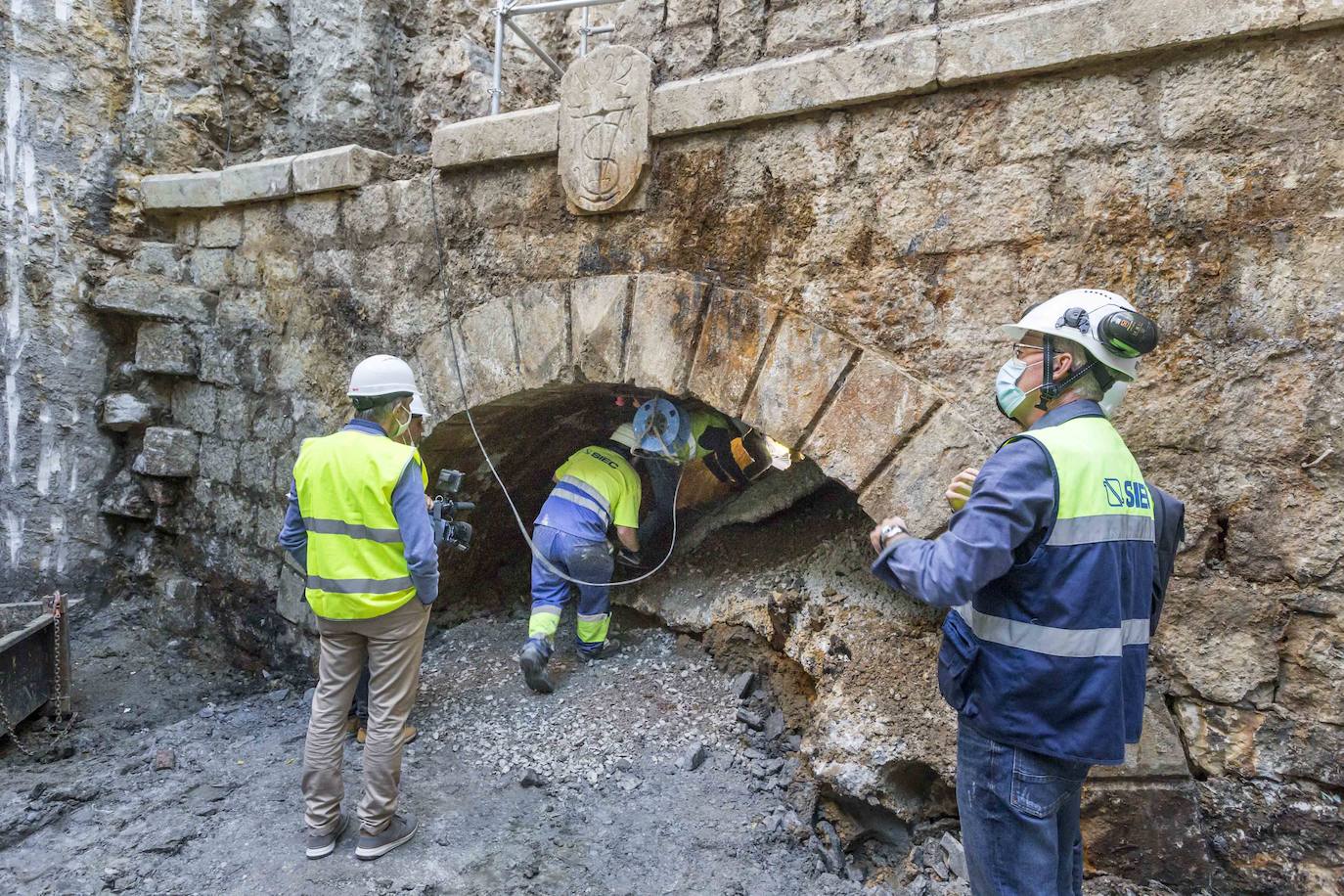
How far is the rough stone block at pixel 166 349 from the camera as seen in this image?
4547 mm

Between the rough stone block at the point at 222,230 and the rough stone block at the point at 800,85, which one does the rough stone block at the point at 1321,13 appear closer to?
the rough stone block at the point at 800,85

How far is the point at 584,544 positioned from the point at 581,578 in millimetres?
161

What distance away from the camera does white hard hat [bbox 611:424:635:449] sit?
4.05m

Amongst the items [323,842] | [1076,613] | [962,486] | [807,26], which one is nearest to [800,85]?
[807,26]

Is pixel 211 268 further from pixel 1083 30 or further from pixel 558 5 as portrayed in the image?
pixel 1083 30

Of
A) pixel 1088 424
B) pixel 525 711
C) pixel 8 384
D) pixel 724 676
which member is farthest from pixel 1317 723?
pixel 8 384

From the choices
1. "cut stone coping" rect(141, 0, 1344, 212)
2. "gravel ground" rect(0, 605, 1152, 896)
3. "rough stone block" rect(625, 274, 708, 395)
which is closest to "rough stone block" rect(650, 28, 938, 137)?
"cut stone coping" rect(141, 0, 1344, 212)

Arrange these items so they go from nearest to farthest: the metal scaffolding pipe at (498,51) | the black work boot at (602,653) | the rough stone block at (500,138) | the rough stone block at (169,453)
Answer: the rough stone block at (500,138) < the metal scaffolding pipe at (498,51) < the black work boot at (602,653) < the rough stone block at (169,453)

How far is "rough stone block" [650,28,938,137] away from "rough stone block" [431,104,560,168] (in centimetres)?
50

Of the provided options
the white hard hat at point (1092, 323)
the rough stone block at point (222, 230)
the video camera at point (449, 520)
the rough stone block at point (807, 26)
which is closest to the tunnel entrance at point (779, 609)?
the video camera at point (449, 520)

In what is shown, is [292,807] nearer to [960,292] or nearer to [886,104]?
[960,292]

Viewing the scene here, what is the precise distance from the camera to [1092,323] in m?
1.83

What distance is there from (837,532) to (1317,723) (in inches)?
67.9

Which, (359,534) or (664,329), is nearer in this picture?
(359,534)
